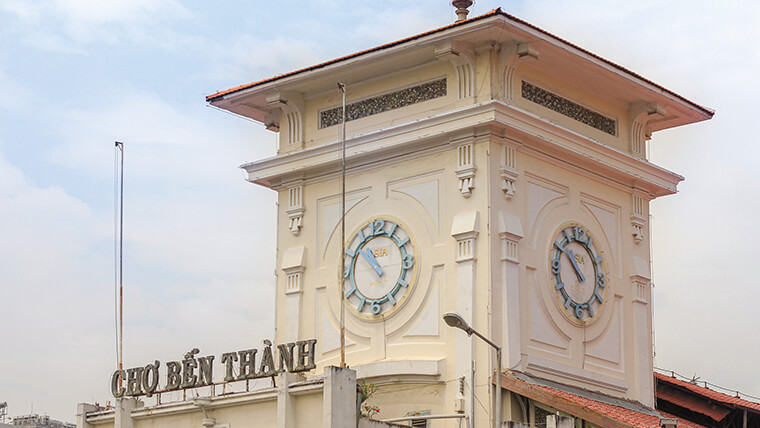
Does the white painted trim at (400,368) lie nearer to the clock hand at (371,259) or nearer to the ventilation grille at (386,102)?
the clock hand at (371,259)

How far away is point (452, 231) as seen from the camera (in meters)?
37.7

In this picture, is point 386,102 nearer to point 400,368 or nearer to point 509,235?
point 509,235

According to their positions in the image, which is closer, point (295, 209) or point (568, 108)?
point (568, 108)

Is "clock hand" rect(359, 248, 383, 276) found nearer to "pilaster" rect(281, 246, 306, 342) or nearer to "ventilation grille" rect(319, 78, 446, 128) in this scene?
"pilaster" rect(281, 246, 306, 342)

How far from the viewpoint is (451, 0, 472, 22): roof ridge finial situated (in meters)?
39.6

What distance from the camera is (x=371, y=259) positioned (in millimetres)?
39281

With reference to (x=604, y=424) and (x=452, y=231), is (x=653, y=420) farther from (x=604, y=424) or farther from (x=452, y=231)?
(x=452, y=231)

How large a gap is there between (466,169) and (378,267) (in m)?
3.48

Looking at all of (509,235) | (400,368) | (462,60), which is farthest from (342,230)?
(462,60)

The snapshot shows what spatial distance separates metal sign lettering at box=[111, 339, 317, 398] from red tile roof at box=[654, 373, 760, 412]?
11.9m

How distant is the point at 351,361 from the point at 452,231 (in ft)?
13.6

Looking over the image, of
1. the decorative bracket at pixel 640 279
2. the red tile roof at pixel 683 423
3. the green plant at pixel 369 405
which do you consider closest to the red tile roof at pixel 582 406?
the red tile roof at pixel 683 423

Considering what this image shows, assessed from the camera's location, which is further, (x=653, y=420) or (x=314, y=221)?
(x=314, y=221)

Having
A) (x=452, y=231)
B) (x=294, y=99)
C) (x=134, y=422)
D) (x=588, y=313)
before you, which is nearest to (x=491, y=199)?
(x=452, y=231)
